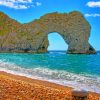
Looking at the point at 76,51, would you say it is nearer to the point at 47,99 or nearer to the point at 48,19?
the point at 48,19

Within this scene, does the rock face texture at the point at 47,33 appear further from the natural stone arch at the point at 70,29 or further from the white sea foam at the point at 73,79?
the white sea foam at the point at 73,79

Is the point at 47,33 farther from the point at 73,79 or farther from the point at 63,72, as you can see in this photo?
the point at 73,79

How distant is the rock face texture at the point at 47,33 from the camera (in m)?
120

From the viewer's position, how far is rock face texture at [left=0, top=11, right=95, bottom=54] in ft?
394

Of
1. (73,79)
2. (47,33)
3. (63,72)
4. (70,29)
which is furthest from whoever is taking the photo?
(47,33)

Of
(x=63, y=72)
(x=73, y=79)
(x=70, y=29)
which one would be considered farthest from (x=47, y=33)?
(x=73, y=79)

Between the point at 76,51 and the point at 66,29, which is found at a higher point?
the point at 66,29

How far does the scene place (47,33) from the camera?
124500mm

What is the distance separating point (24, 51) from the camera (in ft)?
399

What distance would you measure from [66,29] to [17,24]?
20.3 meters

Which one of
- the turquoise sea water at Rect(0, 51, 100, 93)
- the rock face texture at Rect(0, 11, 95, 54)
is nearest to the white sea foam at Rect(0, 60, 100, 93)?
the turquoise sea water at Rect(0, 51, 100, 93)

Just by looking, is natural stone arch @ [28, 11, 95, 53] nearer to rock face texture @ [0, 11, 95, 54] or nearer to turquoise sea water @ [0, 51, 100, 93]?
rock face texture @ [0, 11, 95, 54]

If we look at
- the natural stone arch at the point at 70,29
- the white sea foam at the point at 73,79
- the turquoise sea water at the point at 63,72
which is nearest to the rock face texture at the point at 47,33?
the natural stone arch at the point at 70,29

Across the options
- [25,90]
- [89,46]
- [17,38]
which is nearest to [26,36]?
[17,38]
